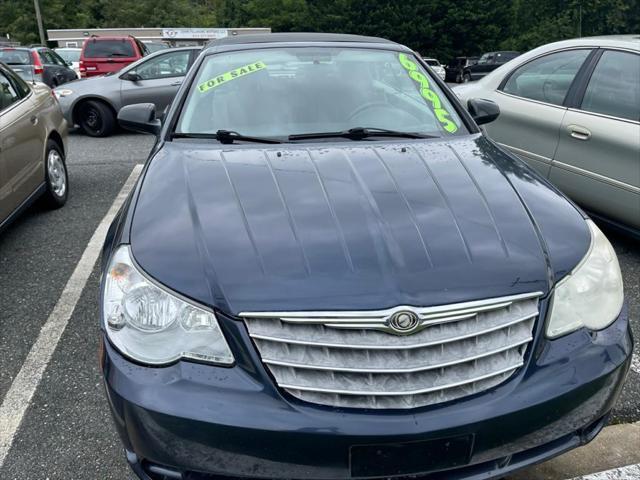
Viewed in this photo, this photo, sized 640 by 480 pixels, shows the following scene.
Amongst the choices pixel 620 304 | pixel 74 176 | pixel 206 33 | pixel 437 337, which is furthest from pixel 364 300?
pixel 206 33

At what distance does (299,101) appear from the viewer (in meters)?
2.87

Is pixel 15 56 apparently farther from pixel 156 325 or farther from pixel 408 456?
pixel 408 456

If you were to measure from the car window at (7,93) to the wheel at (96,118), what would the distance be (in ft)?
14.2

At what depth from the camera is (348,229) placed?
5.96ft

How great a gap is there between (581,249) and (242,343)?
3.76 ft

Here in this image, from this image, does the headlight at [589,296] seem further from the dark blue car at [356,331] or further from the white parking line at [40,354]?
the white parking line at [40,354]

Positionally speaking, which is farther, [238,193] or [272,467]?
[238,193]

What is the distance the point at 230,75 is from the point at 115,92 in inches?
268

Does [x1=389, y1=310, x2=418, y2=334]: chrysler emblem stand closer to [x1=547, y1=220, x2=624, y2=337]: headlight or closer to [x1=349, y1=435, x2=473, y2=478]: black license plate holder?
[x1=349, y1=435, x2=473, y2=478]: black license plate holder

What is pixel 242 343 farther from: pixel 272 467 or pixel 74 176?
pixel 74 176

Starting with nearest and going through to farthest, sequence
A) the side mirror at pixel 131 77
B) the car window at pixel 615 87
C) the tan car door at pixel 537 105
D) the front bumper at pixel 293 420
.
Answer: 1. the front bumper at pixel 293 420
2. the car window at pixel 615 87
3. the tan car door at pixel 537 105
4. the side mirror at pixel 131 77

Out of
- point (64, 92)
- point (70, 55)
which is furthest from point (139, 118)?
point (70, 55)

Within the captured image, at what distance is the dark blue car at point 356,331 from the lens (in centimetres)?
153

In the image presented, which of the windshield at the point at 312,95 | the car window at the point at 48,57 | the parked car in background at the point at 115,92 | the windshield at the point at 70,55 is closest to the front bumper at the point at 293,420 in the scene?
the windshield at the point at 312,95
